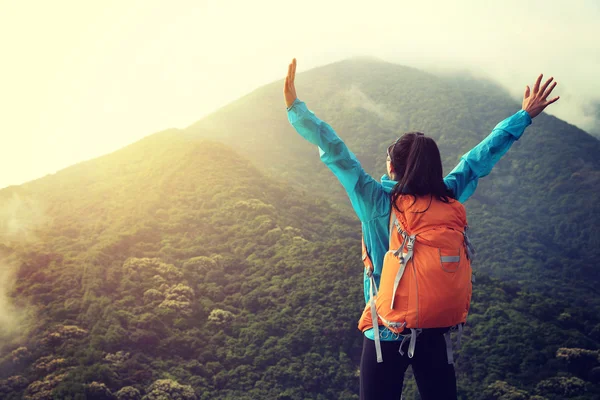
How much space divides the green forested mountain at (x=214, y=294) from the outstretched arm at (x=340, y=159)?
1046cm

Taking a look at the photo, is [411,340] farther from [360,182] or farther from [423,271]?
[360,182]

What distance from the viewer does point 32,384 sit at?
10.8 metres

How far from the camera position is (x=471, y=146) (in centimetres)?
4131

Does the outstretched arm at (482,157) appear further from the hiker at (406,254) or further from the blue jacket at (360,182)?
the hiker at (406,254)

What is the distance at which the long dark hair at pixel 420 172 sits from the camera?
189 centimetres

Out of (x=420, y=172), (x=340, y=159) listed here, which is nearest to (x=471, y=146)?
(x=420, y=172)

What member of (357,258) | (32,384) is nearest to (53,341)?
(32,384)

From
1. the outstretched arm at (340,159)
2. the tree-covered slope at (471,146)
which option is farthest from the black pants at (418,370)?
the tree-covered slope at (471,146)

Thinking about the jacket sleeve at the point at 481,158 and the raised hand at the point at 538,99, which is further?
the raised hand at the point at 538,99

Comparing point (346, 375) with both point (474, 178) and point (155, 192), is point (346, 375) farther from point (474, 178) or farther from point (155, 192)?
point (155, 192)

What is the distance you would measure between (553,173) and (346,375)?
105 feet

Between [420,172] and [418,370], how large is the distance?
767 millimetres

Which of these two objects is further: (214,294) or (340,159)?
(214,294)

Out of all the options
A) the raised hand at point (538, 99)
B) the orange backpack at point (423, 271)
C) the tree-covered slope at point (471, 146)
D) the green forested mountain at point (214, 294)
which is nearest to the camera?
the orange backpack at point (423, 271)
